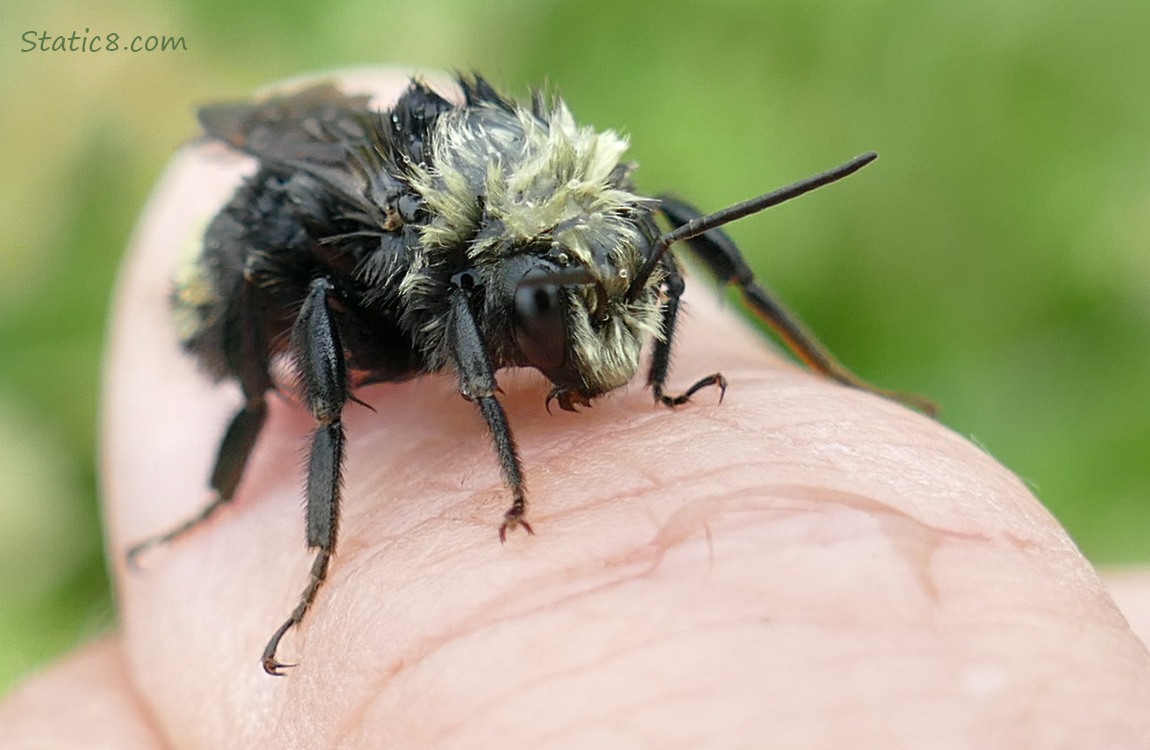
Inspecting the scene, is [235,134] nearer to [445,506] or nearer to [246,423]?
[246,423]

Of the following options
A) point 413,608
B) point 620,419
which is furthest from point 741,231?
point 413,608

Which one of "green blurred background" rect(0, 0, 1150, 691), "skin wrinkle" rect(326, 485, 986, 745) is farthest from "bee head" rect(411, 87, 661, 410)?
"green blurred background" rect(0, 0, 1150, 691)

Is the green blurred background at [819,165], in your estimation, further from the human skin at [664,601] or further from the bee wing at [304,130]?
the human skin at [664,601]

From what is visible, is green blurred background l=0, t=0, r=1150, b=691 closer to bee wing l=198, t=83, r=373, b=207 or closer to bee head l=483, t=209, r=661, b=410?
bee wing l=198, t=83, r=373, b=207

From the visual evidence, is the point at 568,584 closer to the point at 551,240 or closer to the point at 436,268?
the point at 551,240

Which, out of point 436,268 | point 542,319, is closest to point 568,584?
point 542,319

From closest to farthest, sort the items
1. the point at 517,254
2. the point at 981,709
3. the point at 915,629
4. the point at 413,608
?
the point at 981,709 < the point at 915,629 < the point at 413,608 < the point at 517,254
